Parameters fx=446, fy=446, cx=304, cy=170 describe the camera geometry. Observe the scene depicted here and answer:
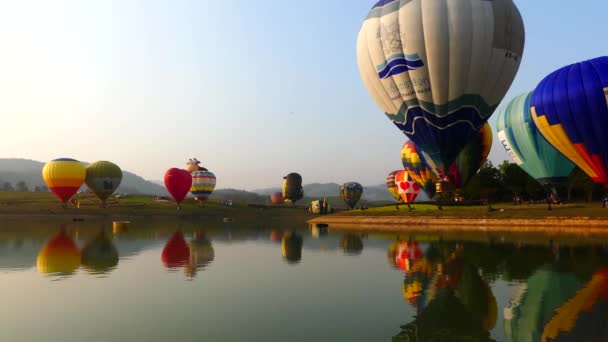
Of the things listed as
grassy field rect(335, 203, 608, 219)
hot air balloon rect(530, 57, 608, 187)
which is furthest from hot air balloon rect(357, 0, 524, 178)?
grassy field rect(335, 203, 608, 219)

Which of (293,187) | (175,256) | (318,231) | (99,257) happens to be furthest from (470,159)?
(293,187)

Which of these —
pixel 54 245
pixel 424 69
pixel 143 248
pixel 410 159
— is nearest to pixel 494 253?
pixel 424 69

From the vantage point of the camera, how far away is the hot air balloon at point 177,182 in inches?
3979

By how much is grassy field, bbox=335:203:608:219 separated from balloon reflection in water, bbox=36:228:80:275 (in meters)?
41.9

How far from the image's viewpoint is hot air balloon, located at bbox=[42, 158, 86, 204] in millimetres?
89375

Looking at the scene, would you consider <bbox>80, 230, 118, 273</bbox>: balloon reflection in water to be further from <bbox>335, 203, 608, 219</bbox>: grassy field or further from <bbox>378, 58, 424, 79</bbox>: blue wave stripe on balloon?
<bbox>335, 203, 608, 219</bbox>: grassy field

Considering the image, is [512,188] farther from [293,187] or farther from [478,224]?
[293,187]

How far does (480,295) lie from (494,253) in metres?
12.5

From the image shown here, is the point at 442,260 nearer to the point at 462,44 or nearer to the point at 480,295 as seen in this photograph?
the point at 480,295

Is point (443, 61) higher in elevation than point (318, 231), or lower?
higher

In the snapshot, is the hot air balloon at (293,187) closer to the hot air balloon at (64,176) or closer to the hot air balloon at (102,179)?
the hot air balloon at (102,179)

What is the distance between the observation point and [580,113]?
41094 mm

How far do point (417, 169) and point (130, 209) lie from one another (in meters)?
61.9

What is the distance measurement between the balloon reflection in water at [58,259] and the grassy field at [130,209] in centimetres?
6075
